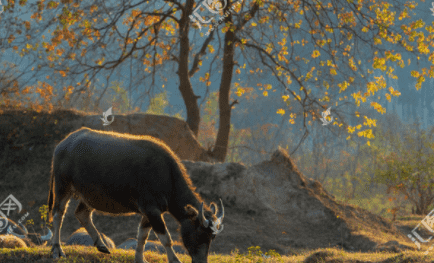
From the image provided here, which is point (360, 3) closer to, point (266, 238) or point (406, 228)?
point (266, 238)

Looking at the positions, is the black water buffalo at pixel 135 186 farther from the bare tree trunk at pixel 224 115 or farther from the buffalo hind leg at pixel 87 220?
the bare tree trunk at pixel 224 115

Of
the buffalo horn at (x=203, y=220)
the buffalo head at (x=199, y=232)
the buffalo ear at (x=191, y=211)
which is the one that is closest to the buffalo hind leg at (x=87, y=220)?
the buffalo head at (x=199, y=232)

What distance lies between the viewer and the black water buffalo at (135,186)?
4.56 meters

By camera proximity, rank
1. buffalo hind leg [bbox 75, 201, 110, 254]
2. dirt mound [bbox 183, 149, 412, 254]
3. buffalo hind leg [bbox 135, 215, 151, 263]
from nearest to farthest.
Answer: buffalo hind leg [bbox 135, 215, 151, 263]
buffalo hind leg [bbox 75, 201, 110, 254]
dirt mound [bbox 183, 149, 412, 254]

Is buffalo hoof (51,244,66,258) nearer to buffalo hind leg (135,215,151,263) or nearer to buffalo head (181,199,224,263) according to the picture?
buffalo hind leg (135,215,151,263)

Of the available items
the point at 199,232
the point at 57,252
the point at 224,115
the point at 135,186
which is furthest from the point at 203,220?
the point at 224,115

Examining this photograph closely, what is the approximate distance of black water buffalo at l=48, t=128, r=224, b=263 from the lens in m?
4.56

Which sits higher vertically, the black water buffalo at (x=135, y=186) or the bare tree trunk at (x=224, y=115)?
the bare tree trunk at (x=224, y=115)

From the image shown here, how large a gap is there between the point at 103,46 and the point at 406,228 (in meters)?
14.9

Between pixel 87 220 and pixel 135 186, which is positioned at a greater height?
pixel 135 186

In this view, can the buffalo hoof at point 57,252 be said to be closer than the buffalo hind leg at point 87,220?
Yes

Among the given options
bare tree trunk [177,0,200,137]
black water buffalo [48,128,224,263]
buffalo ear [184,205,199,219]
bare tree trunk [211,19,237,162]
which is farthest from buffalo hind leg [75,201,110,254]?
bare tree trunk [211,19,237,162]

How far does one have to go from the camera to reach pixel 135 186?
15.5 feet

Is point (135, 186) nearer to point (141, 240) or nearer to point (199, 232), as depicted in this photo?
point (141, 240)
